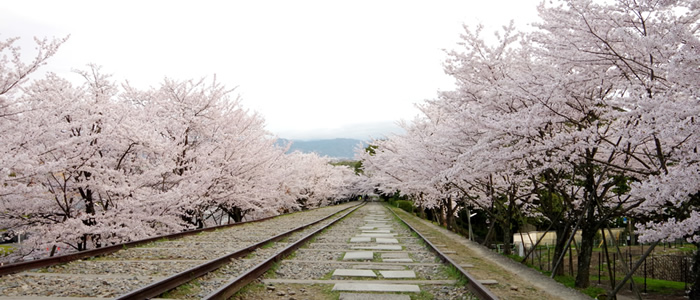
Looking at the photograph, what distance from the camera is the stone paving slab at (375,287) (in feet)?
20.2

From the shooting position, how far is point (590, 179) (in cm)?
959

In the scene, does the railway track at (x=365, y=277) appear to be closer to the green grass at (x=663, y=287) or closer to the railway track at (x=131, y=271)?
the railway track at (x=131, y=271)

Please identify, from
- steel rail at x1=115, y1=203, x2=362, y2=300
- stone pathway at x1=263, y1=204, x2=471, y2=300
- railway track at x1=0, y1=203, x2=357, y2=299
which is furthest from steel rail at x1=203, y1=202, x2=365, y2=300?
steel rail at x1=115, y1=203, x2=362, y2=300

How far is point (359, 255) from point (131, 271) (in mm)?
4595

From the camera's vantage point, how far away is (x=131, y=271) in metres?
7.10

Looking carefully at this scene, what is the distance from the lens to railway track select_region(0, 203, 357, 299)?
5567 millimetres

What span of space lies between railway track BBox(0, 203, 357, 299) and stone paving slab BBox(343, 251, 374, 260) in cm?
180

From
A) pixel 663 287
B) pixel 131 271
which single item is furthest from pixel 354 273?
pixel 663 287

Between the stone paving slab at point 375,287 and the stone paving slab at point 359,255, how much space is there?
279 cm

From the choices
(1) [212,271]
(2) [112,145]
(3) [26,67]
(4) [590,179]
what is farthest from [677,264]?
(3) [26,67]

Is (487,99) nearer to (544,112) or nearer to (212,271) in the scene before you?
(544,112)

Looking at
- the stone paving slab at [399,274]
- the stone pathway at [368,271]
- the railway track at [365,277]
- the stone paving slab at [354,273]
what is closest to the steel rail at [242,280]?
the railway track at [365,277]

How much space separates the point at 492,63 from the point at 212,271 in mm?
9054

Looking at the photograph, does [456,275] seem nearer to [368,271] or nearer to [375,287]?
[368,271]
